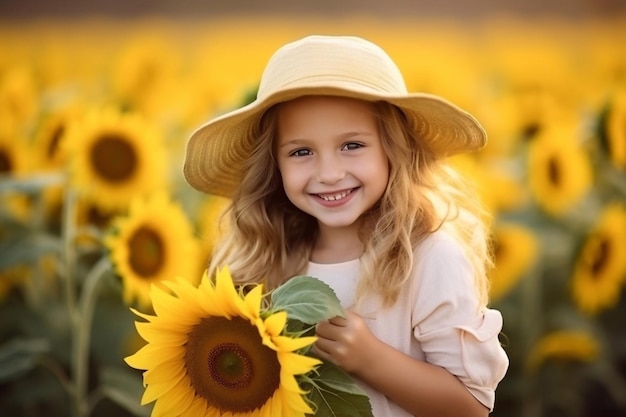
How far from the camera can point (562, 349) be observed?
296 cm

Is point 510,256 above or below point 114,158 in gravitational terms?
below

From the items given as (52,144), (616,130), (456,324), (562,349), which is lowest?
(562,349)

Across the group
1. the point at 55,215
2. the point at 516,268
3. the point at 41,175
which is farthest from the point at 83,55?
the point at 516,268

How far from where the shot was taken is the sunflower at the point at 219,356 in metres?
1.37

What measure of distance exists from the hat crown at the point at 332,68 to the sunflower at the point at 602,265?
1448 millimetres

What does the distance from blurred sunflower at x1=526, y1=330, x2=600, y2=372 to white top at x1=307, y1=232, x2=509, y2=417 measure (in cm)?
141

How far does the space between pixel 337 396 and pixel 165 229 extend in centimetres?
117

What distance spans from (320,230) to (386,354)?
1.02 feet

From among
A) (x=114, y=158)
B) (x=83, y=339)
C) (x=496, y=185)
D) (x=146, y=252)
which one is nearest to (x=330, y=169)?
(x=146, y=252)

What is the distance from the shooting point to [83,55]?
4520mm

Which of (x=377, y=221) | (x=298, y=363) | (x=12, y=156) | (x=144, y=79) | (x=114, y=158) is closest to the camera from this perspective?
(x=298, y=363)

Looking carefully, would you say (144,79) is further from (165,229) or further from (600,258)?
(600,258)

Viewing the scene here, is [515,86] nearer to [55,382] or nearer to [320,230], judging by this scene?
[55,382]

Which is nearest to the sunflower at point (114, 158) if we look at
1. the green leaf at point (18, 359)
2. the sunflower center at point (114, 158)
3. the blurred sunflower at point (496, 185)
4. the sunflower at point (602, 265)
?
the sunflower center at point (114, 158)
